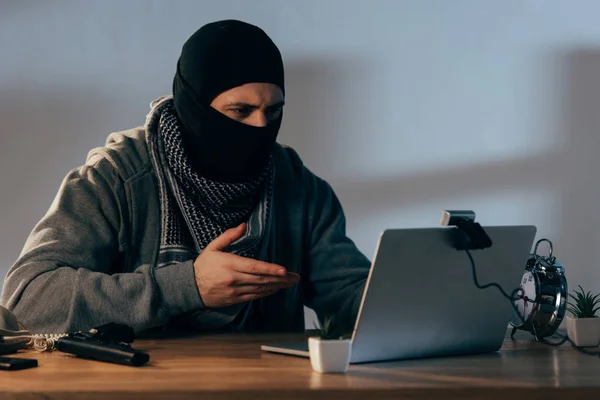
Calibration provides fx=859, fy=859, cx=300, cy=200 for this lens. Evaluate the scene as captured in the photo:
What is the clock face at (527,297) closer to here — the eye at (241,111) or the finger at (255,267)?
the finger at (255,267)

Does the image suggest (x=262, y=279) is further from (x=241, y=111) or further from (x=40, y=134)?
(x=40, y=134)

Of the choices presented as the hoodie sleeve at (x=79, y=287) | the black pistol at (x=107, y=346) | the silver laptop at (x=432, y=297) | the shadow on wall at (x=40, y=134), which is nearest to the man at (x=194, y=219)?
the hoodie sleeve at (x=79, y=287)

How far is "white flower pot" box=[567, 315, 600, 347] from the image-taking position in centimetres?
153

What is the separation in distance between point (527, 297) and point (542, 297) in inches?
A: 1.1

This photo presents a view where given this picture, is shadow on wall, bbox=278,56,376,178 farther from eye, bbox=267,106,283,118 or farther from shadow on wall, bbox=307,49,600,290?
eye, bbox=267,106,283,118

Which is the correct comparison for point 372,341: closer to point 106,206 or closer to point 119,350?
point 119,350

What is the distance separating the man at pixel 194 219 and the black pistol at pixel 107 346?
0.20m

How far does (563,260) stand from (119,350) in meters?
2.30

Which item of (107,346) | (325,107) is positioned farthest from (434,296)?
(325,107)

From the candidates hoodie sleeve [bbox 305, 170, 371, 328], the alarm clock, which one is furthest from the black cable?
hoodie sleeve [bbox 305, 170, 371, 328]

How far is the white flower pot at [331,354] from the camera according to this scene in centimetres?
119

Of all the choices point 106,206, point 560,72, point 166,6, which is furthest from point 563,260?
point 106,206

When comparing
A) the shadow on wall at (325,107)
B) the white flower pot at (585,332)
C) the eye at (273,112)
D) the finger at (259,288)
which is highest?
the shadow on wall at (325,107)

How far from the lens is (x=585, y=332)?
5.02 ft
